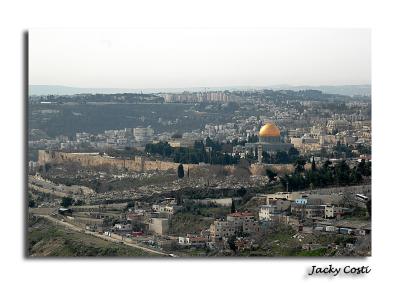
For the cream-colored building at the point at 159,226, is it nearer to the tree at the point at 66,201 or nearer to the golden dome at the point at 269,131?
the tree at the point at 66,201

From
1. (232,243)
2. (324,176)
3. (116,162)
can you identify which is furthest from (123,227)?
(324,176)

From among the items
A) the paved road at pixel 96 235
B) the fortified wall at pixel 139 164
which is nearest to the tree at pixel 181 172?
the fortified wall at pixel 139 164

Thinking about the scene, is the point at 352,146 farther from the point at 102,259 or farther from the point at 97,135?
the point at 102,259

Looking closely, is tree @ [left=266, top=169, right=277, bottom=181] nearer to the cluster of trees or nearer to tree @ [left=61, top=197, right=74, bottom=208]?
the cluster of trees

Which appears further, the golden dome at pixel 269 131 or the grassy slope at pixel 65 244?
the golden dome at pixel 269 131

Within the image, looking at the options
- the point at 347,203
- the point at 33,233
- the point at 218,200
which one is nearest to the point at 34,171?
the point at 33,233

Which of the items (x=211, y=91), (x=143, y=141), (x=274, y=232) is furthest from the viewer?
(x=143, y=141)

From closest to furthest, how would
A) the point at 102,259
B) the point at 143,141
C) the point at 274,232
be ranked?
the point at 102,259 → the point at 274,232 → the point at 143,141
